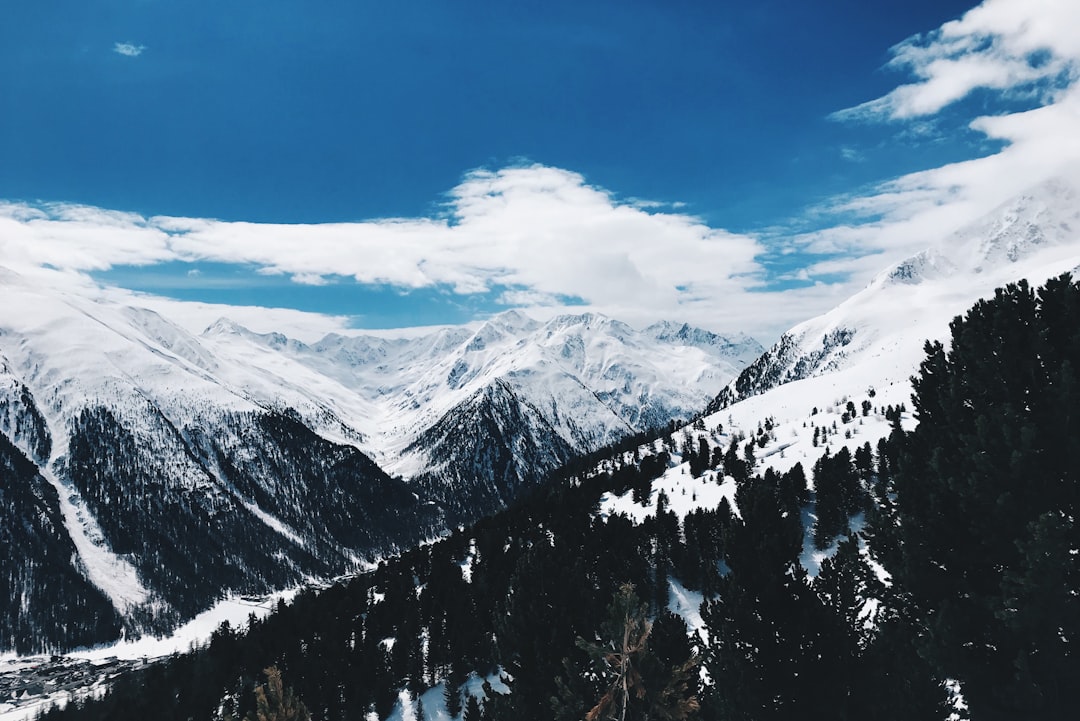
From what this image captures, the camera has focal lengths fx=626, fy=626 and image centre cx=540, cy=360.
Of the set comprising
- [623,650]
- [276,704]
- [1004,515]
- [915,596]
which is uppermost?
[1004,515]

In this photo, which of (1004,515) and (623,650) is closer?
(623,650)

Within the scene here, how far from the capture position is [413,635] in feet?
271

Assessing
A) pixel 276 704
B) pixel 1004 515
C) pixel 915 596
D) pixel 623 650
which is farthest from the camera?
pixel 915 596

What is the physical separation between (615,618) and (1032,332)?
1497cm

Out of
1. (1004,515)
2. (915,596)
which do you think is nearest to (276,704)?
(915,596)

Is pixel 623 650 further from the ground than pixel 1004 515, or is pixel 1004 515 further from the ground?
pixel 1004 515

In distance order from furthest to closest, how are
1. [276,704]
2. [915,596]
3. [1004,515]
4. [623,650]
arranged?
[915,596] → [276,704] → [1004,515] → [623,650]

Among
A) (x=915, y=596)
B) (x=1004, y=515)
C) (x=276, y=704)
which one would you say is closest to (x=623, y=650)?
(x=276, y=704)

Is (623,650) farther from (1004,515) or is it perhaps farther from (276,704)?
(1004,515)

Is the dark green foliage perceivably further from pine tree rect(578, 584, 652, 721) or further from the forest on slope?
pine tree rect(578, 584, 652, 721)

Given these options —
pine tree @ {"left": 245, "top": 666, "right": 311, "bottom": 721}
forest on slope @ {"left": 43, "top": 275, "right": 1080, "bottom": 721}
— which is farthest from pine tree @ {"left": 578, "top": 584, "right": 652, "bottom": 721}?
pine tree @ {"left": 245, "top": 666, "right": 311, "bottom": 721}

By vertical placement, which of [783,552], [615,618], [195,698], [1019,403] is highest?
[1019,403]

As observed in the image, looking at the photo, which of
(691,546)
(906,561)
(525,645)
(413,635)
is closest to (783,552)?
(906,561)

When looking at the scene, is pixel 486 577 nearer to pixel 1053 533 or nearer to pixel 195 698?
pixel 195 698
